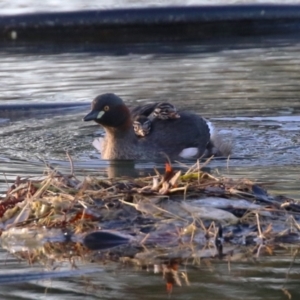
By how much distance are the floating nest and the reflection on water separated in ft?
0.82

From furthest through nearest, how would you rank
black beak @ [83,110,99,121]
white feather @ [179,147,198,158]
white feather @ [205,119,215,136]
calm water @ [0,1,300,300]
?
white feather @ [205,119,215,136]
white feather @ [179,147,198,158]
black beak @ [83,110,99,121]
calm water @ [0,1,300,300]

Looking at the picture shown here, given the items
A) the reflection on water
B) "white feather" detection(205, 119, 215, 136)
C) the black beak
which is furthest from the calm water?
the black beak

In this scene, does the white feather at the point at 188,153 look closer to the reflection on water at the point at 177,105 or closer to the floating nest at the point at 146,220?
the reflection on water at the point at 177,105

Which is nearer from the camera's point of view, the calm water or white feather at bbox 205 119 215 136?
the calm water

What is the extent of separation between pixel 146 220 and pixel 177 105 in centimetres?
657

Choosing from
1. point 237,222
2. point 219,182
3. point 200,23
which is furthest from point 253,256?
point 200,23

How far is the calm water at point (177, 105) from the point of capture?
5383 millimetres

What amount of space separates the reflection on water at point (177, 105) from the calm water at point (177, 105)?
10mm

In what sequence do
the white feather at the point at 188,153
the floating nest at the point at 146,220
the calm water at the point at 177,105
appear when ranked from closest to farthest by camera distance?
1. the calm water at the point at 177,105
2. the floating nest at the point at 146,220
3. the white feather at the point at 188,153

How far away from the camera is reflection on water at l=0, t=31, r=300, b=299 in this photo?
5.39m

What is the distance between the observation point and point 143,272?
223 inches

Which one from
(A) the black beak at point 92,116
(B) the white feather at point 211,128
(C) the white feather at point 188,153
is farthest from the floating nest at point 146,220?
(B) the white feather at point 211,128

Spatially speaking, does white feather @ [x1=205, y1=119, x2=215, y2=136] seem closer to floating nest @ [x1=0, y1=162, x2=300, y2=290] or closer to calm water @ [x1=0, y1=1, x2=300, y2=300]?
calm water @ [x1=0, y1=1, x2=300, y2=300]

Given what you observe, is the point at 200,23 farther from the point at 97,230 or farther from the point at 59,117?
the point at 97,230
